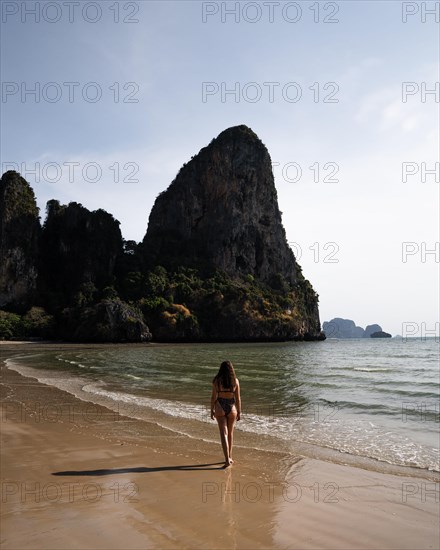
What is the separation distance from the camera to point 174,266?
94.2 metres

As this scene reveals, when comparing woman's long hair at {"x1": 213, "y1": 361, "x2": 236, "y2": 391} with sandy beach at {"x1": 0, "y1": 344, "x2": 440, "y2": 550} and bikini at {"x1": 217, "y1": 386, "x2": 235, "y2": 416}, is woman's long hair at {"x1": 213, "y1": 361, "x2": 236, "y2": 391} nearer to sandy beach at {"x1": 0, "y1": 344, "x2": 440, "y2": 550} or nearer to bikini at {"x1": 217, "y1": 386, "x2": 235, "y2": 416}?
bikini at {"x1": 217, "y1": 386, "x2": 235, "y2": 416}

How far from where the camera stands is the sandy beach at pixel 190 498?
4.29 meters

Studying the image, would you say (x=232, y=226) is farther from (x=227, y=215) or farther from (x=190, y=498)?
(x=190, y=498)

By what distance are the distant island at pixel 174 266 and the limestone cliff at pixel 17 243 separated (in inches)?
7.4

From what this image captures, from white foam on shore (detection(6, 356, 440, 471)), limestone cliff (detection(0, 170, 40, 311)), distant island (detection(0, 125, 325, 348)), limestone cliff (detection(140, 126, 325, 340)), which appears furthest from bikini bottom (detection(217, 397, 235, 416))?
limestone cliff (detection(140, 126, 325, 340))

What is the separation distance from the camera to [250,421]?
35.0 feet

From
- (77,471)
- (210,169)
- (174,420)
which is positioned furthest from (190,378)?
(210,169)

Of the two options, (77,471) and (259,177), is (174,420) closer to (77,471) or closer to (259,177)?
(77,471)

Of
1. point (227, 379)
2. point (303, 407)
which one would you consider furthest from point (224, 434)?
point (303, 407)

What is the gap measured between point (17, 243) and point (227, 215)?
44.1 meters

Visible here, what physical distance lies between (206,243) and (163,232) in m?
10.9

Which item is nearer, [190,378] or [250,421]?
[250,421]

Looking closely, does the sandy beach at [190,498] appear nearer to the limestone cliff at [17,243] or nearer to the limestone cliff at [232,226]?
the limestone cliff at [17,243]

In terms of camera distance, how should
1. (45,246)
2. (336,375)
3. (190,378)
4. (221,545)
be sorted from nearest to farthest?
(221,545) < (190,378) < (336,375) < (45,246)
